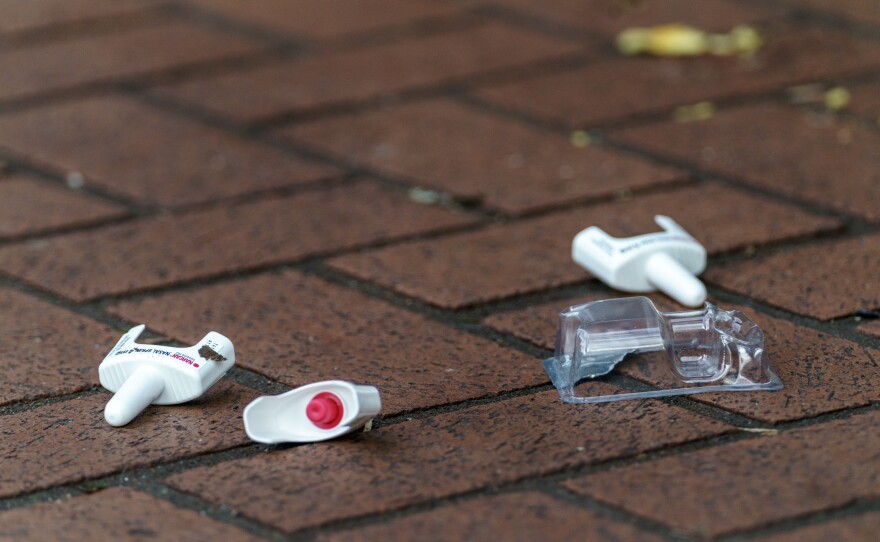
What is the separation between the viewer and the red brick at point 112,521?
152cm

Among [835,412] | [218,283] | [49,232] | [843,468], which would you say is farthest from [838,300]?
[49,232]

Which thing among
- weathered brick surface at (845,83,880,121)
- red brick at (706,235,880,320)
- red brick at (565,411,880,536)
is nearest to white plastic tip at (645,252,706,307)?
red brick at (706,235,880,320)

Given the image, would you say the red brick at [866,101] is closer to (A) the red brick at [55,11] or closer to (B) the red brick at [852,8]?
(B) the red brick at [852,8]

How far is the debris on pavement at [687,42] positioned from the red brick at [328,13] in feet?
1.93

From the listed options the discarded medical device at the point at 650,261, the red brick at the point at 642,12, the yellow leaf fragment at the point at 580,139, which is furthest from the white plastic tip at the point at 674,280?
the red brick at the point at 642,12

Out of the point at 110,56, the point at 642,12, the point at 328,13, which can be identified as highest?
the point at 642,12

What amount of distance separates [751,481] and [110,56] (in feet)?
7.96

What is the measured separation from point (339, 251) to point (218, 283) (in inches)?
9.2

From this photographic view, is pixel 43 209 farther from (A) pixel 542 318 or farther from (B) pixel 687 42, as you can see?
(B) pixel 687 42

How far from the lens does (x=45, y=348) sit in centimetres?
203

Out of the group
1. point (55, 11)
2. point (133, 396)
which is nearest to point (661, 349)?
point (133, 396)

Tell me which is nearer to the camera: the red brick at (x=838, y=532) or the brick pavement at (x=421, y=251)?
the red brick at (x=838, y=532)

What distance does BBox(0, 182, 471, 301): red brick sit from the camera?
7.57 ft

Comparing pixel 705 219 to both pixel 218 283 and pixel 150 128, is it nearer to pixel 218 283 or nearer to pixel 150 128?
pixel 218 283
